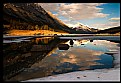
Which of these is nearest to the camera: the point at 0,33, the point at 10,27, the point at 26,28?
the point at 0,33

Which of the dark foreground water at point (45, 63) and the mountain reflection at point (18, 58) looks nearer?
the dark foreground water at point (45, 63)

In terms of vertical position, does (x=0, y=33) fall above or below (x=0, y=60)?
above

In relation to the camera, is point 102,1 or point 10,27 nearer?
point 102,1

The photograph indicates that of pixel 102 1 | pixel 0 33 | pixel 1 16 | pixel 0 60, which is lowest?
pixel 0 60

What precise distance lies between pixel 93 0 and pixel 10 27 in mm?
104892

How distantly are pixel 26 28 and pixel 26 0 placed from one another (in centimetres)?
12043

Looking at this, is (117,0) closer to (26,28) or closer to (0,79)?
(0,79)

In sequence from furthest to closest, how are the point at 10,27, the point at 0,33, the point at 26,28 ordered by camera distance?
the point at 26,28, the point at 10,27, the point at 0,33

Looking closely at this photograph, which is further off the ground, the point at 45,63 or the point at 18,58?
the point at 18,58

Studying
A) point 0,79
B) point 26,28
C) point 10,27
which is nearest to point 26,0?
point 0,79

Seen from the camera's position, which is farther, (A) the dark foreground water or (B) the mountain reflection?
(B) the mountain reflection

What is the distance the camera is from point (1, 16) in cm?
Result: 596

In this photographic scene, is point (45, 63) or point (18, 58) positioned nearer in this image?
point (45, 63)

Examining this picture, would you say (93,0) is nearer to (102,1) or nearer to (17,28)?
(102,1)
